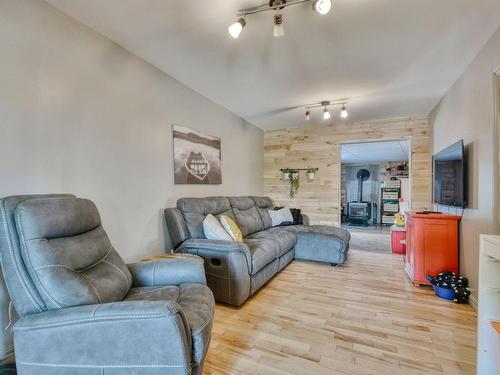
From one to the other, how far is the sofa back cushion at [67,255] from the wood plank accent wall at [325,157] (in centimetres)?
418

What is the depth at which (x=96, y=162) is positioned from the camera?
220cm

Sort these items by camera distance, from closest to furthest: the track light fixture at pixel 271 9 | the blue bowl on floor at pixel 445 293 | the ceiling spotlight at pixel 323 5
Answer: the ceiling spotlight at pixel 323 5 → the track light fixture at pixel 271 9 → the blue bowl on floor at pixel 445 293

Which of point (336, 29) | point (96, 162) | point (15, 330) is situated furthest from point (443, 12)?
point (15, 330)

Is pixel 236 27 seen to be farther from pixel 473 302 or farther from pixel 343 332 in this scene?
pixel 473 302

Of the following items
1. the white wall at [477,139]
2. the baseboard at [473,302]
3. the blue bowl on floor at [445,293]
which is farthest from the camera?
the blue bowl on floor at [445,293]

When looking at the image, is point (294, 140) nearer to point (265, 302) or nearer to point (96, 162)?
point (265, 302)

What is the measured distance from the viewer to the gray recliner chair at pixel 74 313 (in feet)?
3.87

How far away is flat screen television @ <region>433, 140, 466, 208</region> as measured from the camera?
2.67 metres

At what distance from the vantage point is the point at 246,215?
3.91 meters

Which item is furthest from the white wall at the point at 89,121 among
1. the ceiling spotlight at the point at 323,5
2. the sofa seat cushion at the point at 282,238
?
the ceiling spotlight at the point at 323,5

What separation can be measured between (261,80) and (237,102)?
0.89m

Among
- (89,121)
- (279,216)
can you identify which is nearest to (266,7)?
(89,121)

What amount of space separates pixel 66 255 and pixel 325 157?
467cm

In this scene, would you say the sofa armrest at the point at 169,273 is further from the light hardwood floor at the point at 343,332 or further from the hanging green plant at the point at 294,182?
the hanging green plant at the point at 294,182
